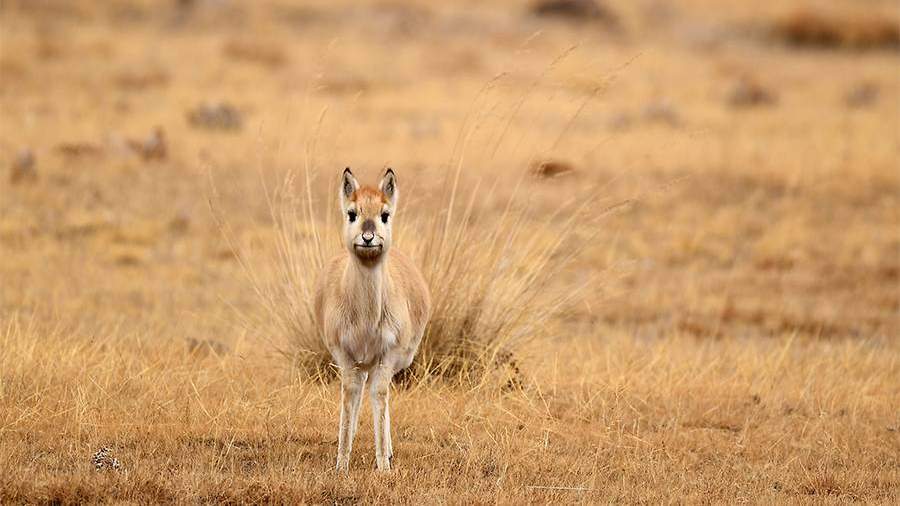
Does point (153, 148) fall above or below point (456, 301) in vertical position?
above

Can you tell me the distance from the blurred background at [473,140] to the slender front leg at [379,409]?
226cm

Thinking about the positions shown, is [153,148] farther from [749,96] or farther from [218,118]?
[749,96]

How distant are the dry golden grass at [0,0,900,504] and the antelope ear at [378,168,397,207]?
145 cm

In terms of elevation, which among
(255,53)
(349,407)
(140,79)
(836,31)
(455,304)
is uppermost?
(836,31)

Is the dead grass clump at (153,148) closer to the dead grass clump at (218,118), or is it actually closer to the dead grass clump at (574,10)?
the dead grass clump at (218,118)

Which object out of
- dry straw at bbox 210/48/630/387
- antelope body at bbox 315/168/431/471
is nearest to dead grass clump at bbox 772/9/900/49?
dry straw at bbox 210/48/630/387

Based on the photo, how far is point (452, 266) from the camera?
28.7ft

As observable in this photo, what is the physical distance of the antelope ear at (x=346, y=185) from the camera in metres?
6.30

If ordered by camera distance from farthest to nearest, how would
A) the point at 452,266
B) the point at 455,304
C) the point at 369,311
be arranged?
the point at 452,266
the point at 455,304
the point at 369,311

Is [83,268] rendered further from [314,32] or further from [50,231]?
[314,32]

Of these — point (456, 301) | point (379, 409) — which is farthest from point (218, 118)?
point (379, 409)

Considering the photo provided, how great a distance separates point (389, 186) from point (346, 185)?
8.6 inches

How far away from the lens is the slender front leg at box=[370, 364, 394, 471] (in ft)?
21.9

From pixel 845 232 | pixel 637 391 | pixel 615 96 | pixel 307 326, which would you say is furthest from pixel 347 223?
pixel 615 96
